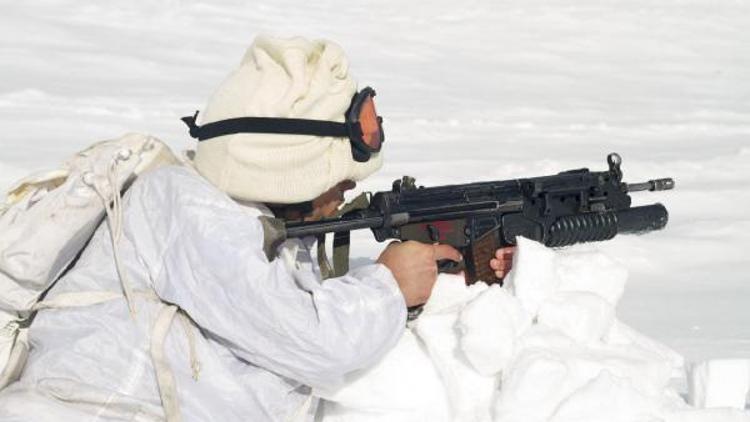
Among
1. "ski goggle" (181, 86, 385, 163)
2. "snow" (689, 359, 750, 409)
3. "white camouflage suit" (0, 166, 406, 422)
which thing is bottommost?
"snow" (689, 359, 750, 409)

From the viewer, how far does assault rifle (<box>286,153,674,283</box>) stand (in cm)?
276

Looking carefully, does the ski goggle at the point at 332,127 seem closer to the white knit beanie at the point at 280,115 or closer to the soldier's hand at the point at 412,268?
the white knit beanie at the point at 280,115

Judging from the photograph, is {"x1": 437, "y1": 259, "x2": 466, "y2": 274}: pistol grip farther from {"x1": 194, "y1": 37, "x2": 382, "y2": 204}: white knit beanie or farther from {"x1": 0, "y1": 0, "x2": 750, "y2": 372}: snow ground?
{"x1": 0, "y1": 0, "x2": 750, "y2": 372}: snow ground

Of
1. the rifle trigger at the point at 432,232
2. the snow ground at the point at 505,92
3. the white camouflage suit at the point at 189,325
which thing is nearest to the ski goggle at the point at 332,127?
the white camouflage suit at the point at 189,325

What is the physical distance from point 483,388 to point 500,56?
6649 millimetres

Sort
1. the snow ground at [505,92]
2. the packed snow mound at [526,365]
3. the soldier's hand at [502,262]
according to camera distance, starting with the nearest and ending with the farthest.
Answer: the packed snow mound at [526,365]
the soldier's hand at [502,262]
the snow ground at [505,92]

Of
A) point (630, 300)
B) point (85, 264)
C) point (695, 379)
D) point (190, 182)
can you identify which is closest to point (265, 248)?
point (190, 182)

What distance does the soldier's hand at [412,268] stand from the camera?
2561 millimetres

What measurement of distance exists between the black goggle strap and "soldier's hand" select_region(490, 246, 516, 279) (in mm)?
675

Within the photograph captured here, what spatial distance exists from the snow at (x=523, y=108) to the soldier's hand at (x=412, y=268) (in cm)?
10

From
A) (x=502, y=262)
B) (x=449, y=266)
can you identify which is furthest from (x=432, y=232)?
(x=502, y=262)

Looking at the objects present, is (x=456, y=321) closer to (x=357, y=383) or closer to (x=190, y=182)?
(x=357, y=383)

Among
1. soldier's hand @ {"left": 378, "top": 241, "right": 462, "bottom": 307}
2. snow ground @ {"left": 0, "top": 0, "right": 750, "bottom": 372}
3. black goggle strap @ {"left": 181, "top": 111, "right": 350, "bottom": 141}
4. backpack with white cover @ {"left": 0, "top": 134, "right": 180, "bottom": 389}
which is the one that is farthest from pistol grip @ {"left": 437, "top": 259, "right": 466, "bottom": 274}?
snow ground @ {"left": 0, "top": 0, "right": 750, "bottom": 372}

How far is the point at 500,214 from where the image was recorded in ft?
9.70
